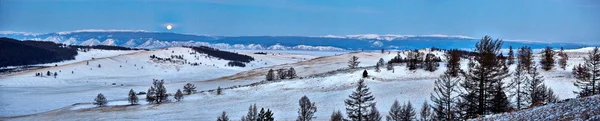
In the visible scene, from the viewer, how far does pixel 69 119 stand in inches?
→ 2586

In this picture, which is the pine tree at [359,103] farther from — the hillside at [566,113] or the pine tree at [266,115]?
the hillside at [566,113]

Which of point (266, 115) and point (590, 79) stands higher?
point (590, 79)

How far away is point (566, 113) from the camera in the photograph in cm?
1684

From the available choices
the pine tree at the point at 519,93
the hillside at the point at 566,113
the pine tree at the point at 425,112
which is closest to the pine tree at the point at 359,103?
the pine tree at the point at 425,112

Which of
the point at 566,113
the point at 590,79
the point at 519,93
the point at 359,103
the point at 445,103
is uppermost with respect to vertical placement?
the point at 566,113

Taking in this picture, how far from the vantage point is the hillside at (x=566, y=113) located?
1551cm

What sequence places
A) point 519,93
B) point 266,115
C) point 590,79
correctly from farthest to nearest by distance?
point 519,93 → point 590,79 → point 266,115

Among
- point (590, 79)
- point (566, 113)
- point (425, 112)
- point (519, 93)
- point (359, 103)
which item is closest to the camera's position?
point (566, 113)

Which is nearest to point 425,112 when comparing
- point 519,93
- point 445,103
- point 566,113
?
point 445,103

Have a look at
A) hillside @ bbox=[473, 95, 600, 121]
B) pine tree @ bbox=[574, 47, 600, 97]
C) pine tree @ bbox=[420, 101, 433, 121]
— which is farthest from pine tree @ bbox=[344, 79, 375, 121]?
hillside @ bbox=[473, 95, 600, 121]

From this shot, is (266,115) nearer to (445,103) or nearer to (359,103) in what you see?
(359,103)

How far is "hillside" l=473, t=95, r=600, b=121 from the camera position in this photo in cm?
1551

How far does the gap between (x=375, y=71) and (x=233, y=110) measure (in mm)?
35020

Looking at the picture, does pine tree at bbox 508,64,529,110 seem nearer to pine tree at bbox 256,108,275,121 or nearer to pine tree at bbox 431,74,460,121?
pine tree at bbox 431,74,460,121
